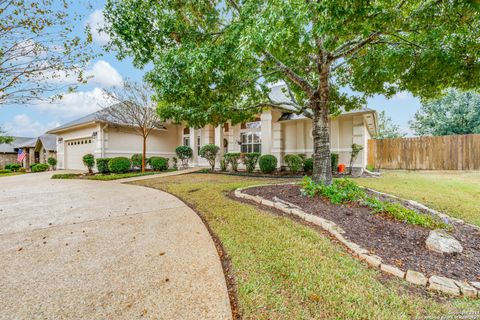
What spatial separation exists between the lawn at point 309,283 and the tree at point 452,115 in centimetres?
1950

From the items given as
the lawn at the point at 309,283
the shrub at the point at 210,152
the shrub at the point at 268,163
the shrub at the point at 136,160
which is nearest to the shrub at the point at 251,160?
the shrub at the point at 268,163

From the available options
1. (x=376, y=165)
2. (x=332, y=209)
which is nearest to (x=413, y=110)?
(x=376, y=165)

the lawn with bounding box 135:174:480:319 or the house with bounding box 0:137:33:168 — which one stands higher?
the house with bounding box 0:137:33:168

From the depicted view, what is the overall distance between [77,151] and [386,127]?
3410 cm

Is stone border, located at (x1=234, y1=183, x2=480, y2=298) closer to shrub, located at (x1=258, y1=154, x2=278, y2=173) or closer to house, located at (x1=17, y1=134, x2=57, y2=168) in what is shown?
shrub, located at (x1=258, y1=154, x2=278, y2=173)

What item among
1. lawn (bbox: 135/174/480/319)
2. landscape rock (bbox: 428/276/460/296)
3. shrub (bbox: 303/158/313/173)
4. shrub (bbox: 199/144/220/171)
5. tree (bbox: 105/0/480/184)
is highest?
tree (bbox: 105/0/480/184)

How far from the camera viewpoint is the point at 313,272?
2.45 meters

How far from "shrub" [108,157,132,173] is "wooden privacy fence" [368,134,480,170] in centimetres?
1595

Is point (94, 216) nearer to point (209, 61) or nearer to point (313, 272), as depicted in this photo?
point (209, 61)

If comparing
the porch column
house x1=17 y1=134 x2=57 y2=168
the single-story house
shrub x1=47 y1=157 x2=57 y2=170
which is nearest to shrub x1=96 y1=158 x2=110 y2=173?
the single-story house

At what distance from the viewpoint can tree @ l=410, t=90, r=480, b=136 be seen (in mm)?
16934

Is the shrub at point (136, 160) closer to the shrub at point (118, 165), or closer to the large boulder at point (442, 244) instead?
the shrub at point (118, 165)

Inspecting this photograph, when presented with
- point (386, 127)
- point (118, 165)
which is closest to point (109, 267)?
point (118, 165)

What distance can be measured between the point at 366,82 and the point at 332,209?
172 inches
